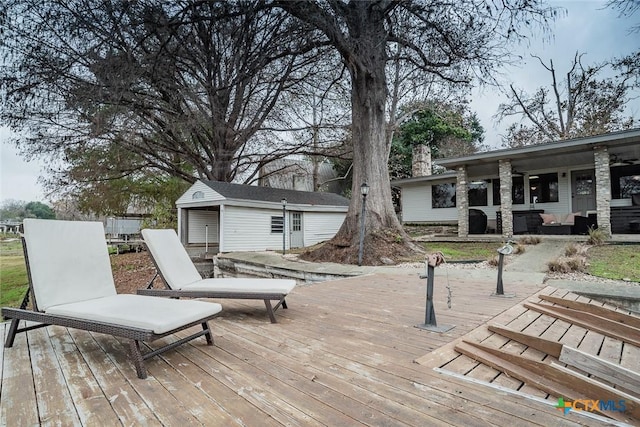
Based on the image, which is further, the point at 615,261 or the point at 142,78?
the point at 142,78

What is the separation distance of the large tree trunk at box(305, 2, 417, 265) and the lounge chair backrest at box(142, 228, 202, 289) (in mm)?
5172

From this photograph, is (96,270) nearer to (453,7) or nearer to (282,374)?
(282,374)

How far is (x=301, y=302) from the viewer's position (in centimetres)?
425

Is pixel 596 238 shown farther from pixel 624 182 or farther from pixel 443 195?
pixel 443 195

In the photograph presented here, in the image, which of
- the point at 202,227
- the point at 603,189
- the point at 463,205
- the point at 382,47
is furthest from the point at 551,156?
the point at 202,227

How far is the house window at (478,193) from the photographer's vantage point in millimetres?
15805

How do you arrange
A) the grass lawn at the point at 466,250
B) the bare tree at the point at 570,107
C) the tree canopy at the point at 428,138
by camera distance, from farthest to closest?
the tree canopy at the point at 428,138 → the bare tree at the point at 570,107 → the grass lawn at the point at 466,250

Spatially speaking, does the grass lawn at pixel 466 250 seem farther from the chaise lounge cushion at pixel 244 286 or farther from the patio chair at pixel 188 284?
the patio chair at pixel 188 284

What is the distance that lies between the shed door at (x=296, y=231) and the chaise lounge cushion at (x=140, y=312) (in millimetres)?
12915

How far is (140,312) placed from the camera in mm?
2504

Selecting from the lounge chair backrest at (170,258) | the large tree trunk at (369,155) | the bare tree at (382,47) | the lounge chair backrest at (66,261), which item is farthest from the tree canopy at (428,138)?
the lounge chair backrest at (66,261)

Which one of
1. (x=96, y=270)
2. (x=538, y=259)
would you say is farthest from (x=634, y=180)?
(x=96, y=270)

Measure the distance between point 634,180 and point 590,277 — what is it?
1045cm

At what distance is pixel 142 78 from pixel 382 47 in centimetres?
701
